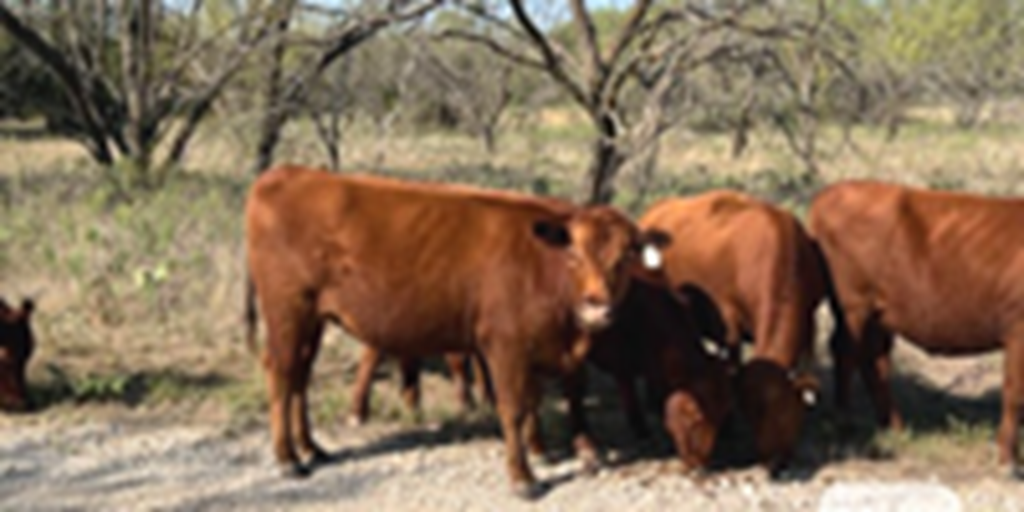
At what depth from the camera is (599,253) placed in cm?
527

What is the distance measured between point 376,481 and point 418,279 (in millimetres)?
1112

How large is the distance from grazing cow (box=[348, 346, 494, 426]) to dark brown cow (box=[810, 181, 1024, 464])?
2394 millimetres

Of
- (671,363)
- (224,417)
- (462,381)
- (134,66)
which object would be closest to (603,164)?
(462,381)

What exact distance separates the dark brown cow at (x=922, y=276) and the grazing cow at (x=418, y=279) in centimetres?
196

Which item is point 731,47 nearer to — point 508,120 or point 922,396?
point 922,396

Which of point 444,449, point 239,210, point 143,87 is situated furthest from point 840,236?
point 143,87

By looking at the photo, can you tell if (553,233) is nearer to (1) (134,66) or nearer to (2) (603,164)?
(2) (603,164)

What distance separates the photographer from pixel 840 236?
6883mm

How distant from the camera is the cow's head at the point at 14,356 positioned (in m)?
6.94

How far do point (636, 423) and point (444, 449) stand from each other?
1211mm

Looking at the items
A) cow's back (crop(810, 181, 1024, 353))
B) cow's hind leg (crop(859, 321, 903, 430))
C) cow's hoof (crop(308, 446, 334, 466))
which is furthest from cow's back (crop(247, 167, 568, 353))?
cow's hind leg (crop(859, 321, 903, 430))

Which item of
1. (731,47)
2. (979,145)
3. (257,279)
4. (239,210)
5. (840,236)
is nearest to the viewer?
(257,279)

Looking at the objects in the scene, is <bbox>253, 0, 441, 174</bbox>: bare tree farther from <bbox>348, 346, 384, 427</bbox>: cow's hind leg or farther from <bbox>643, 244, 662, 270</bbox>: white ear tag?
<bbox>643, 244, 662, 270</bbox>: white ear tag

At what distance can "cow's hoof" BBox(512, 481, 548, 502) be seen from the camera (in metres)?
5.71
